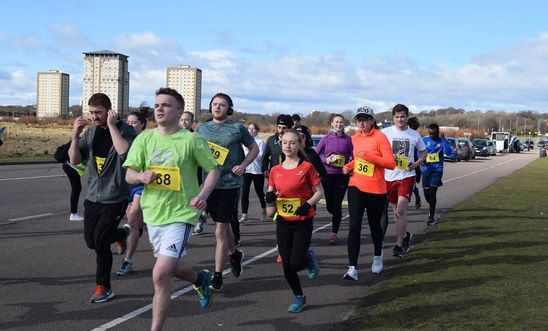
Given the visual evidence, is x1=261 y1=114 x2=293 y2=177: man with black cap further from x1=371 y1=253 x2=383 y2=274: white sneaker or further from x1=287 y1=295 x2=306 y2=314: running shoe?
x1=287 y1=295 x2=306 y2=314: running shoe

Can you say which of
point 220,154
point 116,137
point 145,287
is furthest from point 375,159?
point 116,137

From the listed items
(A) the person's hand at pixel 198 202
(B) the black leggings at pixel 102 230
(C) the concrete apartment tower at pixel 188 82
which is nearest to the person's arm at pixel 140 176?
(A) the person's hand at pixel 198 202

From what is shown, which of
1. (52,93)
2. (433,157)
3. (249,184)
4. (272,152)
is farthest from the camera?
(52,93)

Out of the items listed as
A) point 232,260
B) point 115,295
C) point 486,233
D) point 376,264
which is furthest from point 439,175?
point 115,295

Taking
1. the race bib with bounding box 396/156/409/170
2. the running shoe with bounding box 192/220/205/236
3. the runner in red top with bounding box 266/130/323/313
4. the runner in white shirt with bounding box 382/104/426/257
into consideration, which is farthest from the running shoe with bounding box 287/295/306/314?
the running shoe with bounding box 192/220/205/236

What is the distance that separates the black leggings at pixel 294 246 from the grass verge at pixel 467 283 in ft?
2.29

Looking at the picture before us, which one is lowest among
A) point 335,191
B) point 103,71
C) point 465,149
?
point 465,149

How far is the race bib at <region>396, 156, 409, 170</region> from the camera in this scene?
8844mm

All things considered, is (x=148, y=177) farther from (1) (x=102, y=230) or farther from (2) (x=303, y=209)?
(2) (x=303, y=209)

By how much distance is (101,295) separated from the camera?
6168mm

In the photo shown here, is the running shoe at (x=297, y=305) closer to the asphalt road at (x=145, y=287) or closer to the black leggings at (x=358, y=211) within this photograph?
the asphalt road at (x=145, y=287)

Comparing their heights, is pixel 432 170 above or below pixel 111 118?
below

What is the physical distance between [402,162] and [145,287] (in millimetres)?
4102

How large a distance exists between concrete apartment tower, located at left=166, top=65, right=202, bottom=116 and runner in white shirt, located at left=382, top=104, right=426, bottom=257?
117 feet
